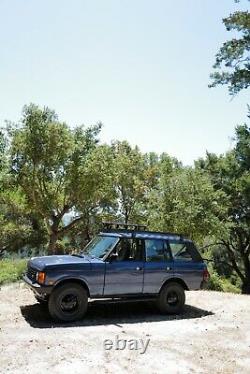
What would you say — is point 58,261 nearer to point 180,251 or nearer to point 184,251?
point 180,251

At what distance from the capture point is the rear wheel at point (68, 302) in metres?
9.35

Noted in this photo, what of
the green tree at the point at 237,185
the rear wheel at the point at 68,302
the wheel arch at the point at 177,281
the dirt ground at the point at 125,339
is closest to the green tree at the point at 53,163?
the dirt ground at the point at 125,339

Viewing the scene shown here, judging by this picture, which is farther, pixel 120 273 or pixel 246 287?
pixel 246 287

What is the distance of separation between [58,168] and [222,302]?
11763 mm

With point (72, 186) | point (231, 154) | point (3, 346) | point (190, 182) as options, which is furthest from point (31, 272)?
point (231, 154)

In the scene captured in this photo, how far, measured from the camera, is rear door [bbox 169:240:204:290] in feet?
36.7

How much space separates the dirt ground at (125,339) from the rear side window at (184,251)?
153cm

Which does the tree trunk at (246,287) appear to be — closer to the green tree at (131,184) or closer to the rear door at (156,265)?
the green tree at (131,184)

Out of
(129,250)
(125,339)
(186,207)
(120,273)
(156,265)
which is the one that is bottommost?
(125,339)

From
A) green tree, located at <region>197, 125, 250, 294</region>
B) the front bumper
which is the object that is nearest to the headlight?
the front bumper

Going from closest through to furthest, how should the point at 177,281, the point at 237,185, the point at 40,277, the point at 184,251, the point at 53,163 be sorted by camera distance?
the point at 40,277 → the point at 177,281 → the point at 184,251 → the point at 53,163 → the point at 237,185

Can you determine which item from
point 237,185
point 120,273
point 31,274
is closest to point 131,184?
point 237,185

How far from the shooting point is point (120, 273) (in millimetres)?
10195

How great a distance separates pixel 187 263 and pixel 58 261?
3.81m
